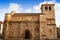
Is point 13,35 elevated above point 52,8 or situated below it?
below

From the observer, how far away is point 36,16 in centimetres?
3756

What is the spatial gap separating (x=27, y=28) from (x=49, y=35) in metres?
5.97

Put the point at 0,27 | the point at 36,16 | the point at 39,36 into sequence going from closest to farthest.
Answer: the point at 39,36 → the point at 36,16 → the point at 0,27

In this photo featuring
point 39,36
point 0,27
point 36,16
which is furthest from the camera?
point 0,27

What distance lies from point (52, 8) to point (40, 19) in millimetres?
5993

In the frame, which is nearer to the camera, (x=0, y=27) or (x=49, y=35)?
(x=49, y=35)

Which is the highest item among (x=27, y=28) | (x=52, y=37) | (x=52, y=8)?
(x=52, y=8)

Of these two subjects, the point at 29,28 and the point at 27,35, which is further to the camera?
the point at 27,35

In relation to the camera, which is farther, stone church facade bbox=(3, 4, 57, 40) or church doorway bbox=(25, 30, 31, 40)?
church doorway bbox=(25, 30, 31, 40)

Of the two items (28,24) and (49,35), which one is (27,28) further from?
(49,35)

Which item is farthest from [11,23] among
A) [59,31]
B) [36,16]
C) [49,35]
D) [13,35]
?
[59,31]

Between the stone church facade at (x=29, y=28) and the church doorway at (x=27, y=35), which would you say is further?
the church doorway at (x=27, y=35)

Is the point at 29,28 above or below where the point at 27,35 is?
above

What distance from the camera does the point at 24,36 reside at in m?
35.3
